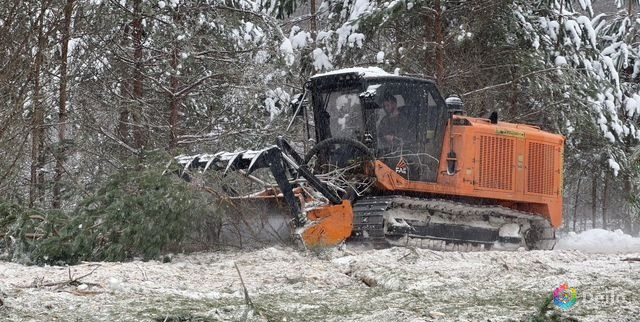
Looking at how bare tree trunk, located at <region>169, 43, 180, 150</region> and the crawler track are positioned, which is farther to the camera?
bare tree trunk, located at <region>169, 43, 180, 150</region>

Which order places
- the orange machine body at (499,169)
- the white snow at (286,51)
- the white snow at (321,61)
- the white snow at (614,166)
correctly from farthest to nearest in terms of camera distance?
the white snow at (614,166)
the white snow at (321,61)
the white snow at (286,51)
the orange machine body at (499,169)

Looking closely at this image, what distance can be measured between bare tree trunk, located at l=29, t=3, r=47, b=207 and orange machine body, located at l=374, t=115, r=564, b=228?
4.47 metres

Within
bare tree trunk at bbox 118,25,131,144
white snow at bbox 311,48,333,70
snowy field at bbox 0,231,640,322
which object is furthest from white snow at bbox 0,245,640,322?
white snow at bbox 311,48,333,70

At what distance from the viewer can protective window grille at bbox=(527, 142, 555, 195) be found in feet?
42.0

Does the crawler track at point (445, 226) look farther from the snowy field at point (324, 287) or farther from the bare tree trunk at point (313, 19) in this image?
the bare tree trunk at point (313, 19)

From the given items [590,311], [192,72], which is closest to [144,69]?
[192,72]

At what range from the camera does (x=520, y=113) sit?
19.8m

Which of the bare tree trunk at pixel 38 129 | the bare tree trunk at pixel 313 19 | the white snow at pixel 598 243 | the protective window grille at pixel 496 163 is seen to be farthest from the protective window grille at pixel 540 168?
the bare tree trunk at pixel 313 19

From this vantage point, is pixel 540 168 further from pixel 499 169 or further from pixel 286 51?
pixel 286 51

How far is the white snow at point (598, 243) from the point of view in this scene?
1371 cm

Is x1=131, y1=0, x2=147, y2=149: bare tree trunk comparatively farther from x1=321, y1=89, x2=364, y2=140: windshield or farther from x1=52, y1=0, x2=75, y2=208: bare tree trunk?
x1=321, y1=89, x2=364, y2=140: windshield

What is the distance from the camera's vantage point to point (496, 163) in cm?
1231

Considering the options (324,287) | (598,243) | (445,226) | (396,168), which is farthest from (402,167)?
(598,243)

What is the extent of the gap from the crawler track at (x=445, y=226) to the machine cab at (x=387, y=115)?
0.55 metres
